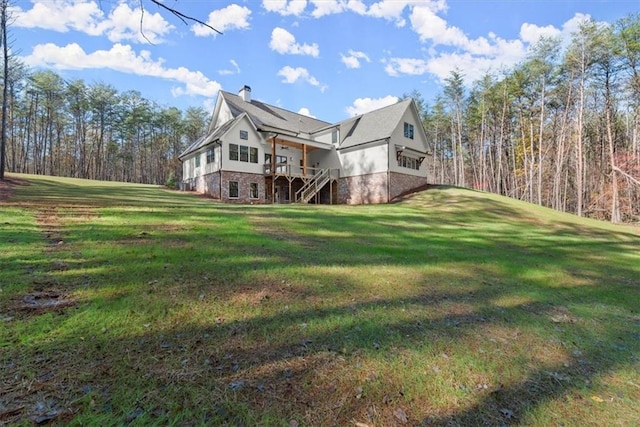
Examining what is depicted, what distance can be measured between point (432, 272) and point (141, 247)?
5.88 m

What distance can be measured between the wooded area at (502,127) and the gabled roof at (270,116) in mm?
16350

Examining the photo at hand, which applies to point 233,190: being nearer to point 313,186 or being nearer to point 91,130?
point 313,186

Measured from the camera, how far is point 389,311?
4.13 meters

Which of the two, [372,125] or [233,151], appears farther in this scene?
[372,125]

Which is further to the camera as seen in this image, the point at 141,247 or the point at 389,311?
the point at 141,247

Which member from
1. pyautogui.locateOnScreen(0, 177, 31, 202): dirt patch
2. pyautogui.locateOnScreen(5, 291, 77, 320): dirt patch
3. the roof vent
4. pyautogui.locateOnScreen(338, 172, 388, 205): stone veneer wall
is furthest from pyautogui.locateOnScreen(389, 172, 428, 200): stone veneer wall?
pyautogui.locateOnScreen(5, 291, 77, 320): dirt patch

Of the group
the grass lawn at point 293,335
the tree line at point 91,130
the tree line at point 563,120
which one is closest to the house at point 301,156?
the tree line at point 563,120

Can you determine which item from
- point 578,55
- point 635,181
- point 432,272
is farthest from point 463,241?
point 578,55

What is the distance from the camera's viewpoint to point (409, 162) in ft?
81.5

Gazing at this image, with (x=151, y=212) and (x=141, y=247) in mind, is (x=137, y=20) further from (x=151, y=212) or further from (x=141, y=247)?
(x=151, y=212)

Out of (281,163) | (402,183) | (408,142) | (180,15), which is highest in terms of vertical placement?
(408,142)

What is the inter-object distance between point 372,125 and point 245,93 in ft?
37.4

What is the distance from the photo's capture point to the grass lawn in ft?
7.70

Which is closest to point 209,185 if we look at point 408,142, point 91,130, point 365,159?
point 365,159
